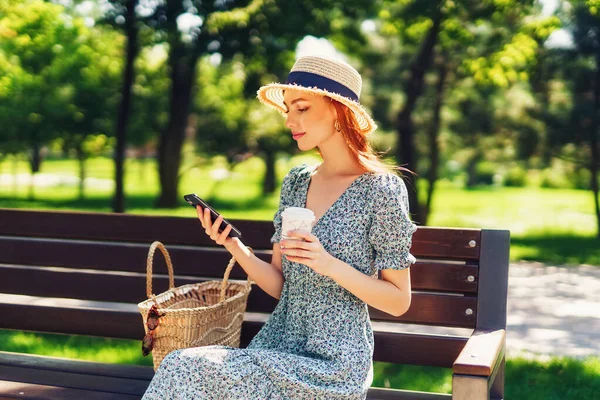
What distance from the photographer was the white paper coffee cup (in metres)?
2.40

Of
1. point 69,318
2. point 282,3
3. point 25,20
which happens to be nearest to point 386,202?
point 69,318

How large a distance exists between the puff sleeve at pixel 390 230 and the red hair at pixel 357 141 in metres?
0.11

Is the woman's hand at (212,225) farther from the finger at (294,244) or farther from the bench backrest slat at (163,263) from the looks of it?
the bench backrest slat at (163,263)

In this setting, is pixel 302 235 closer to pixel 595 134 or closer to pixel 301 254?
pixel 301 254

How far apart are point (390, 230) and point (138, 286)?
4.60ft

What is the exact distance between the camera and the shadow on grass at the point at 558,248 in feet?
38.0

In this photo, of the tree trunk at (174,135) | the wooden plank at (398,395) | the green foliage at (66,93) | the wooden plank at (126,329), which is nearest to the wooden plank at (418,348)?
the wooden plank at (126,329)

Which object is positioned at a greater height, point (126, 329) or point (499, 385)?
point (126, 329)

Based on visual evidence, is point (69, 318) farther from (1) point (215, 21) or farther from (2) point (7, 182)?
(2) point (7, 182)

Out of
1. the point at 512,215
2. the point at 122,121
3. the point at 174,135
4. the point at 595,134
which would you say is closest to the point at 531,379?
the point at 122,121

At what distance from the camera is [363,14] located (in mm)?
9844

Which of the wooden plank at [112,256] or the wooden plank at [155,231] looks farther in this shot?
the wooden plank at [112,256]

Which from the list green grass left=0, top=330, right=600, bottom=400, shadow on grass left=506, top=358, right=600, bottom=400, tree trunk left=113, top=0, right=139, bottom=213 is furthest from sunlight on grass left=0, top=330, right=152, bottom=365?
tree trunk left=113, top=0, right=139, bottom=213

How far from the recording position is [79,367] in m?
3.51
